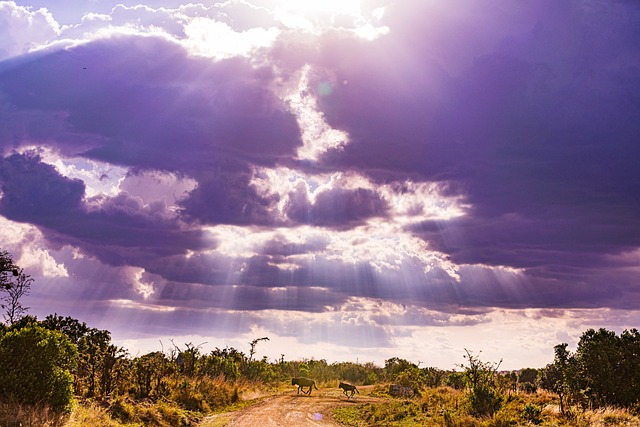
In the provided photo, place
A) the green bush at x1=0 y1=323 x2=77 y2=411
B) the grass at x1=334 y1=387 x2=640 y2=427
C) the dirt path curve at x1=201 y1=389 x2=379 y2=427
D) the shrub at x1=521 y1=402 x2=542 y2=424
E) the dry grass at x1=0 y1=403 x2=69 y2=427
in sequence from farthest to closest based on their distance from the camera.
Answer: the dirt path curve at x1=201 y1=389 x2=379 y2=427 → the shrub at x1=521 y1=402 x2=542 y2=424 → the grass at x1=334 y1=387 x2=640 y2=427 → the green bush at x1=0 y1=323 x2=77 y2=411 → the dry grass at x1=0 y1=403 x2=69 y2=427


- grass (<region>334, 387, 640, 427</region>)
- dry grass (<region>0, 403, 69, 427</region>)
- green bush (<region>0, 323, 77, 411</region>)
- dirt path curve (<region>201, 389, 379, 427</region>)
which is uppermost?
green bush (<region>0, 323, 77, 411</region>)

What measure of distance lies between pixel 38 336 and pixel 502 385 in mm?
26371

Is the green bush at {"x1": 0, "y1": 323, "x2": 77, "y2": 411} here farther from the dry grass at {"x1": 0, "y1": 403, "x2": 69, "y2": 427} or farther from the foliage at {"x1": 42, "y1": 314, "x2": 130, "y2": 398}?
the foliage at {"x1": 42, "y1": 314, "x2": 130, "y2": 398}

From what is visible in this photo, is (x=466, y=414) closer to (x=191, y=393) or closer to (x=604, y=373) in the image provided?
(x=604, y=373)

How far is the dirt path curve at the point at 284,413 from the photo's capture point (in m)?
28.7

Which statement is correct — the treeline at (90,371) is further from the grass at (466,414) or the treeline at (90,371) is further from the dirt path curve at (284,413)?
the grass at (466,414)

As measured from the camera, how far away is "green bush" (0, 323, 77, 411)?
1872 cm

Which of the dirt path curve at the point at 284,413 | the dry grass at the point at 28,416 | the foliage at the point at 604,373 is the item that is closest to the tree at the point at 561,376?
the foliage at the point at 604,373

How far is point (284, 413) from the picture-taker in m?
33.4

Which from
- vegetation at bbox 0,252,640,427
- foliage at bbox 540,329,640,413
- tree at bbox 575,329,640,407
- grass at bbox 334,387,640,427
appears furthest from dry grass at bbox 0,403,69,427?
tree at bbox 575,329,640,407

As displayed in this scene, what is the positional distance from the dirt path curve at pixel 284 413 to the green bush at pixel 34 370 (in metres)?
10.3

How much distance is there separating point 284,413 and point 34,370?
18.1 metres

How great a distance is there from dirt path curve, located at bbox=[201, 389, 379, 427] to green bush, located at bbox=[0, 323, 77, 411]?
10.3m

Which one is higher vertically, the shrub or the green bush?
Answer: the green bush
